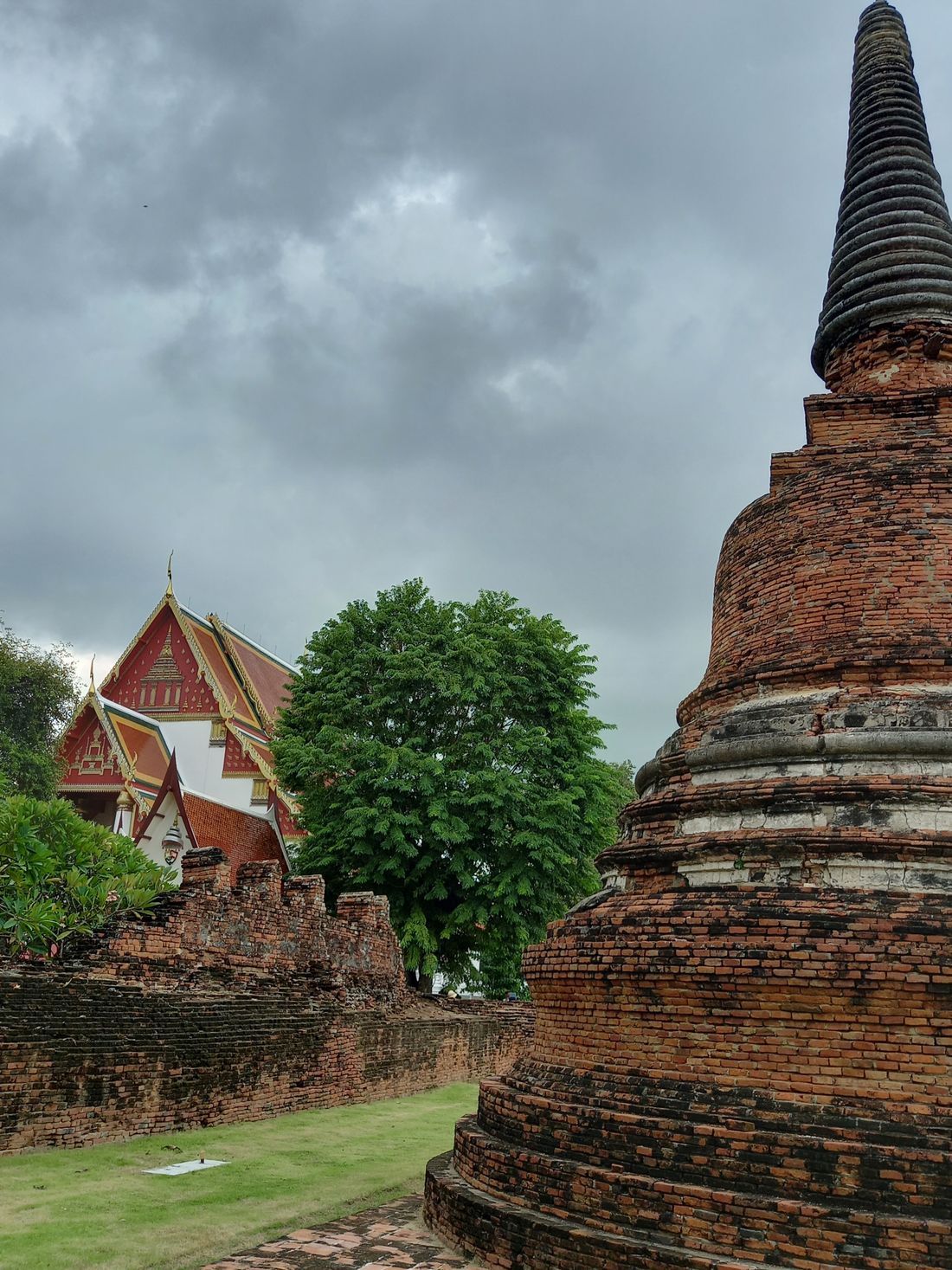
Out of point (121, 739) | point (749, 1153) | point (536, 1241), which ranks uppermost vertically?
point (121, 739)

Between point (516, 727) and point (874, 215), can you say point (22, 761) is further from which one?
point (874, 215)

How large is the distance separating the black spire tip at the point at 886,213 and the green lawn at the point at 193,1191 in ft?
27.1

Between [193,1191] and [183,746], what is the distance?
21.3m

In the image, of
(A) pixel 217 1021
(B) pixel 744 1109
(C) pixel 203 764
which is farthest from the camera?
(C) pixel 203 764

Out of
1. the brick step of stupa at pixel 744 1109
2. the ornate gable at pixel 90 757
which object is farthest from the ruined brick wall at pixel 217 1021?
the ornate gable at pixel 90 757

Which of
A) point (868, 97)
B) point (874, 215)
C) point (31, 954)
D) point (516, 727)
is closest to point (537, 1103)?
point (31, 954)

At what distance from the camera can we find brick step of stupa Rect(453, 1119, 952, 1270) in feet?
14.4

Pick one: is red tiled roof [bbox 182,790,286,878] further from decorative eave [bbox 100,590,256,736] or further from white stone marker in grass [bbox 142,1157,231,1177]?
white stone marker in grass [bbox 142,1157,231,1177]

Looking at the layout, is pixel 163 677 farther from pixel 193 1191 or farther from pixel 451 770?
pixel 193 1191

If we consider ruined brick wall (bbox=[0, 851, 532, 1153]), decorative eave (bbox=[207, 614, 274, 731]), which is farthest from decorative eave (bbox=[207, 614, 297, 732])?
ruined brick wall (bbox=[0, 851, 532, 1153])

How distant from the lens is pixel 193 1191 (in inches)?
273

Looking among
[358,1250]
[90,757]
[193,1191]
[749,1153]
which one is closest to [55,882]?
[193,1191]

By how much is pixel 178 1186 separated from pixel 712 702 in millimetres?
5145

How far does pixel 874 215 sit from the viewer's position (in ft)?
31.2
